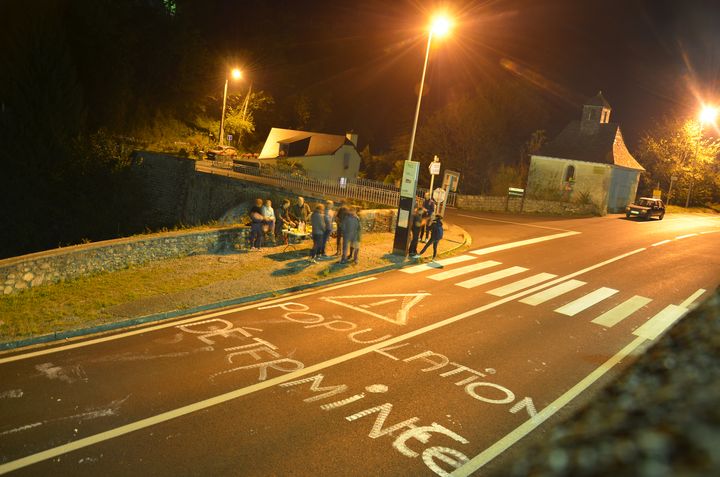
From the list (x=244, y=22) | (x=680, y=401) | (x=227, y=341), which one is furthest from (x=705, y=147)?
(x=244, y=22)

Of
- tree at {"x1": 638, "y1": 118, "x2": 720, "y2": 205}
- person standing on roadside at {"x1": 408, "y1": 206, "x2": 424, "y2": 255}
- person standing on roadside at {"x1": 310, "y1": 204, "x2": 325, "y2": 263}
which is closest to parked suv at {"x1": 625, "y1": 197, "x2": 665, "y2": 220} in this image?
tree at {"x1": 638, "y1": 118, "x2": 720, "y2": 205}

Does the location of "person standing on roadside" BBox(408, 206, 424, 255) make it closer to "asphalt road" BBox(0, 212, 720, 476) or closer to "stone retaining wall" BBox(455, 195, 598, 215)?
"asphalt road" BBox(0, 212, 720, 476)

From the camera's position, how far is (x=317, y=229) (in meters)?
16.2

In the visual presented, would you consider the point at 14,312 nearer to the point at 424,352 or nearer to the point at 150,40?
the point at 424,352

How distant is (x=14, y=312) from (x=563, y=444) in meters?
12.2

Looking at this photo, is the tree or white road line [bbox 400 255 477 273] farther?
the tree

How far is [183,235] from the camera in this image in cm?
1581

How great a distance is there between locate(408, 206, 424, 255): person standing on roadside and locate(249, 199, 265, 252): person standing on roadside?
540 cm

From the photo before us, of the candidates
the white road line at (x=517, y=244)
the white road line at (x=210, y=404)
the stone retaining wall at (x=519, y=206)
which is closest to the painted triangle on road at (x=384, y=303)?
the white road line at (x=210, y=404)

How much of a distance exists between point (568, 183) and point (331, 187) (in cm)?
2343

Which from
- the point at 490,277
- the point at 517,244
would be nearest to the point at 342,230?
the point at 490,277

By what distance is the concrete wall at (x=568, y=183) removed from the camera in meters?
41.8

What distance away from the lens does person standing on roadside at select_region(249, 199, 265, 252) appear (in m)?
17.0

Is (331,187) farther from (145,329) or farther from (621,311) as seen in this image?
(145,329)
